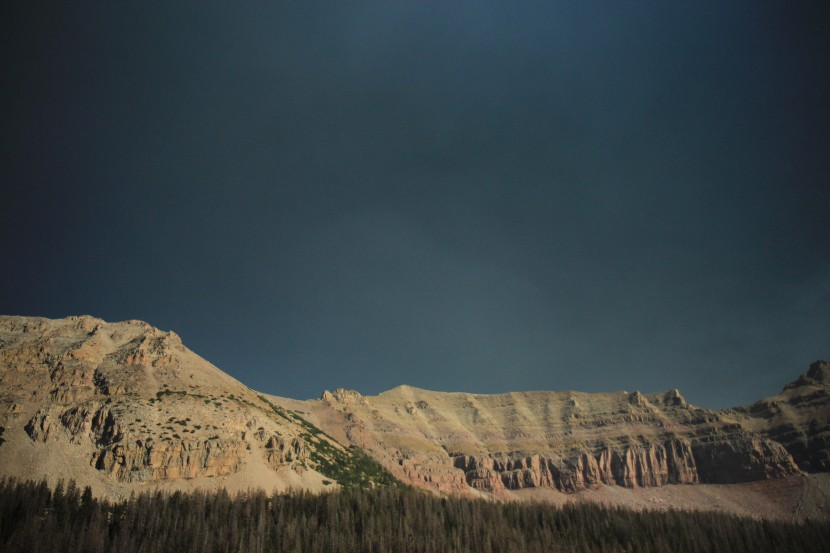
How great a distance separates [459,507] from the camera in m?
113

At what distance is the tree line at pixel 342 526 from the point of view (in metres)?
71.6

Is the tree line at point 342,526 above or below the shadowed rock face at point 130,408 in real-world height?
below

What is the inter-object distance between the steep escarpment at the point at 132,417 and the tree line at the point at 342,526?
10376 millimetres

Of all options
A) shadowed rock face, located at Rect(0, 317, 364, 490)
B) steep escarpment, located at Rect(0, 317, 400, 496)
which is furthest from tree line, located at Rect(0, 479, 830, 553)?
shadowed rock face, located at Rect(0, 317, 364, 490)

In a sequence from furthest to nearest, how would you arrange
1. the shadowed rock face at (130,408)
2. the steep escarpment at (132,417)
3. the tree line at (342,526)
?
the shadowed rock face at (130,408), the steep escarpment at (132,417), the tree line at (342,526)

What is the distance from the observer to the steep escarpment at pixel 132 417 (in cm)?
10069

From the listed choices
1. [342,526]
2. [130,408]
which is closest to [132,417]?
[130,408]

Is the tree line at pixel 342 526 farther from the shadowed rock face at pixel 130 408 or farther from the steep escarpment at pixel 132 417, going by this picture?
the shadowed rock face at pixel 130 408

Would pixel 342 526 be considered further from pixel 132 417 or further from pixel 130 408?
Answer: pixel 130 408

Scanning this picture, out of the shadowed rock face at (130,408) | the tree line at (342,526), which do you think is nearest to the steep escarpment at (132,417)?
the shadowed rock face at (130,408)

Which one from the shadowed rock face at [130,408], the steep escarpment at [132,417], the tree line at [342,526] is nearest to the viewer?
the tree line at [342,526]

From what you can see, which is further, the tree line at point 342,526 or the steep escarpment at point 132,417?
the steep escarpment at point 132,417

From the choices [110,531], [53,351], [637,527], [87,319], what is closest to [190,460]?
[110,531]

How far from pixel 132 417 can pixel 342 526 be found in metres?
59.8
